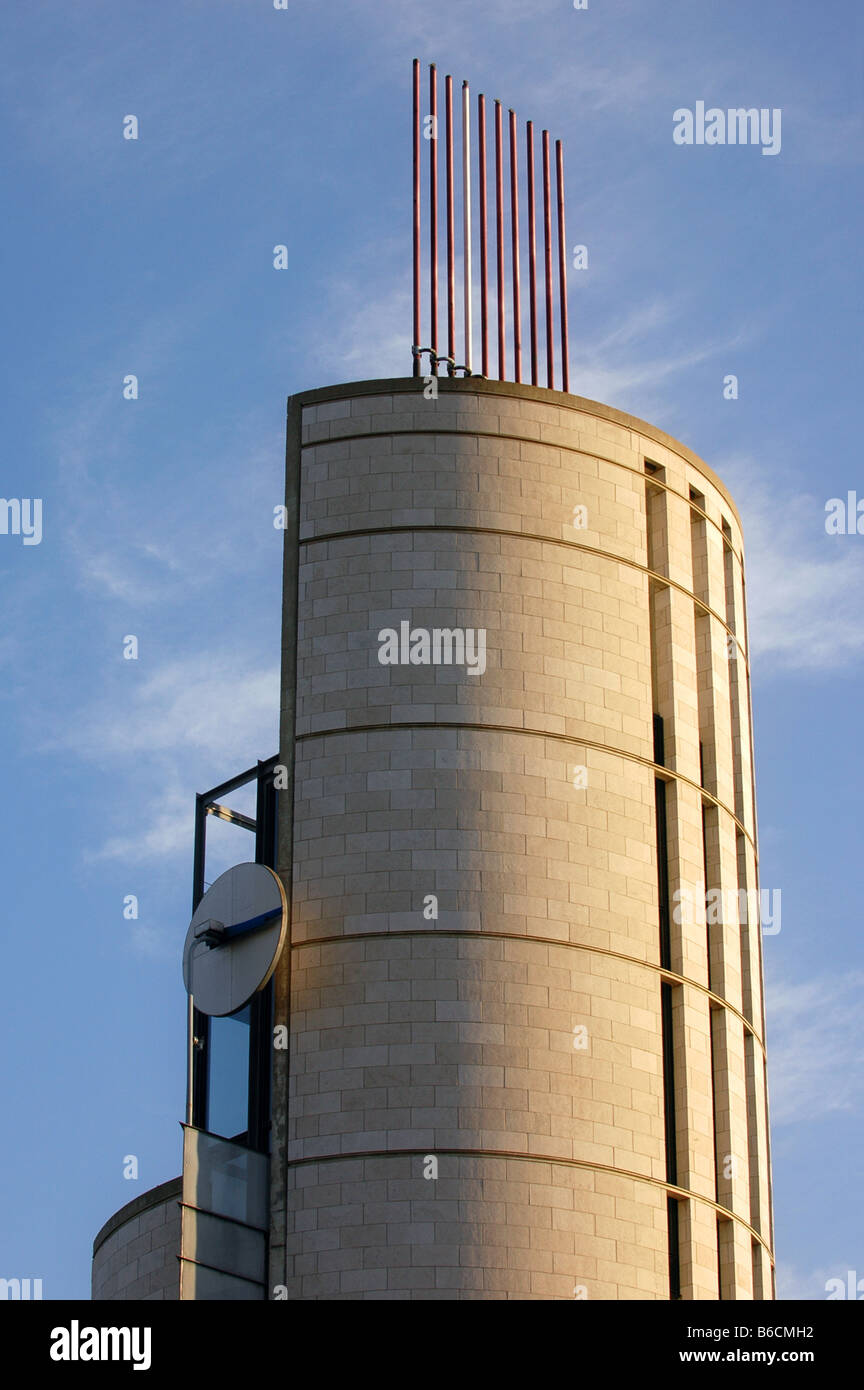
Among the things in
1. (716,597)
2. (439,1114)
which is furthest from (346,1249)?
(716,597)

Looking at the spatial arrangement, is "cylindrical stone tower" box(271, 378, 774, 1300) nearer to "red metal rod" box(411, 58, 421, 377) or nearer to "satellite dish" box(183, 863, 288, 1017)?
"satellite dish" box(183, 863, 288, 1017)

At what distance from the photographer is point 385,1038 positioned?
4488 centimetres

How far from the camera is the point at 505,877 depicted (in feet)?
151

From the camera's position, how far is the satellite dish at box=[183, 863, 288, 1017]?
1818 inches

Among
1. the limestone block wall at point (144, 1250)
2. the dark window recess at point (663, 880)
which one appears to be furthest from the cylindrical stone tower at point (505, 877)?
the limestone block wall at point (144, 1250)

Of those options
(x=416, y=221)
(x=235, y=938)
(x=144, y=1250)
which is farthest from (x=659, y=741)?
(x=144, y=1250)

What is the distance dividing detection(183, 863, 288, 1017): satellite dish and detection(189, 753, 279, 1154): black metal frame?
0.60 m

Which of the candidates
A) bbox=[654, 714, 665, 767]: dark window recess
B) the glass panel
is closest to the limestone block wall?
the glass panel

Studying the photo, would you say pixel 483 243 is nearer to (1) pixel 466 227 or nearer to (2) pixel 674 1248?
(1) pixel 466 227

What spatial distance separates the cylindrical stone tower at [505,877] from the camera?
145 ft

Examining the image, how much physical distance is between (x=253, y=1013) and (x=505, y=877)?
239 inches

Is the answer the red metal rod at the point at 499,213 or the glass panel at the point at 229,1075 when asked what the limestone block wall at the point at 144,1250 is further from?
the red metal rod at the point at 499,213

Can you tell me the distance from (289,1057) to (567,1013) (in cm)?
557
